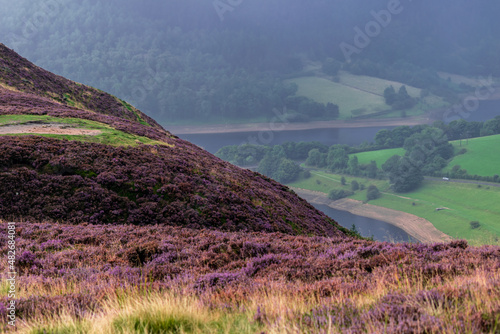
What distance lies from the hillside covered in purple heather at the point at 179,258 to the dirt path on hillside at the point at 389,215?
88.4 metres

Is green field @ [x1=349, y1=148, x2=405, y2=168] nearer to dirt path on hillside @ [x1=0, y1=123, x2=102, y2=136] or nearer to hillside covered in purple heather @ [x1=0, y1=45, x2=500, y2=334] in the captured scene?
hillside covered in purple heather @ [x1=0, y1=45, x2=500, y2=334]

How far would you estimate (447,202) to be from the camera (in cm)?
12194

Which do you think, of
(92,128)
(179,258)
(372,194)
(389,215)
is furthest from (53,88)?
(372,194)

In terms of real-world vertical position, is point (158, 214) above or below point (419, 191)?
above

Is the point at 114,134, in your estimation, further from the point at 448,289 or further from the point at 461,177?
the point at 461,177

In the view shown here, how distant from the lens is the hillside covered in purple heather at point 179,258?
182 inches

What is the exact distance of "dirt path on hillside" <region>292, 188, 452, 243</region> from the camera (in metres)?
96.6

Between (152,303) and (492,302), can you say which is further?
(152,303)

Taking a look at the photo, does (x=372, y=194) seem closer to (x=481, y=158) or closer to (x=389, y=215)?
(x=389, y=215)

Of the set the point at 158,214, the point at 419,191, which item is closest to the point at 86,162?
the point at 158,214

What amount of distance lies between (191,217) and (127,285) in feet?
25.5

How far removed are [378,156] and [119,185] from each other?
178205mm

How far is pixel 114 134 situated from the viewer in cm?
1992

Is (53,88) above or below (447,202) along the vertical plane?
above
